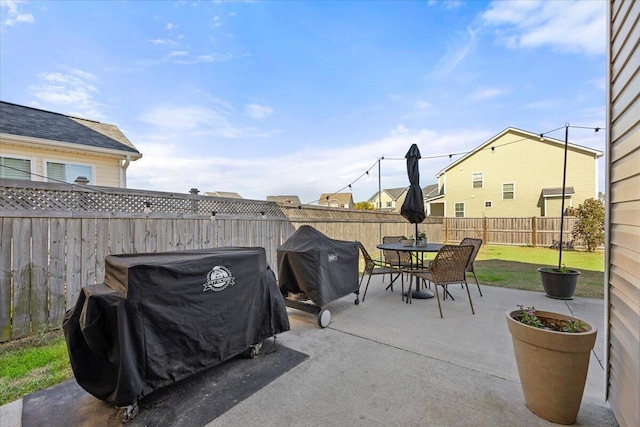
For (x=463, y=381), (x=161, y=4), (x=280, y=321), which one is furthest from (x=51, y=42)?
(x=463, y=381)

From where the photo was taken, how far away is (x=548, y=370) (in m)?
1.69

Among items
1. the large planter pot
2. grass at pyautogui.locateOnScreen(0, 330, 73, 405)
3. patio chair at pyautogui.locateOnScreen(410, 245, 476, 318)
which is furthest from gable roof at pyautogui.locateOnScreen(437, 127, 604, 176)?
grass at pyautogui.locateOnScreen(0, 330, 73, 405)

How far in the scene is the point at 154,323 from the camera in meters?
1.87

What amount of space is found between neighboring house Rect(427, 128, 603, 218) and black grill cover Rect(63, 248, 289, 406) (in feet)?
47.7

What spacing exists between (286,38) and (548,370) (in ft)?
26.2

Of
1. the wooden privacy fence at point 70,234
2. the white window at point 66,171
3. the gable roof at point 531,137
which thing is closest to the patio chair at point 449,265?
the wooden privacy fence at point 70,234

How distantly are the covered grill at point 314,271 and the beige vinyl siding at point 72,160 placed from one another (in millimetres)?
5298

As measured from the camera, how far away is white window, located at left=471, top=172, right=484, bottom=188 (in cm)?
1617

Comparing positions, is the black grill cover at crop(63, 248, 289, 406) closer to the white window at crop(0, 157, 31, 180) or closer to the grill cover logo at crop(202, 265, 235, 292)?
the grill cover logo at crop(202, 265, 235, 292)

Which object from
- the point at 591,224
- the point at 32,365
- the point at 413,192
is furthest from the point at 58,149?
the point at 591,224

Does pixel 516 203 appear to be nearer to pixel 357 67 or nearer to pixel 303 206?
pixel 357 67

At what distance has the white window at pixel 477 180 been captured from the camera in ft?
53.1

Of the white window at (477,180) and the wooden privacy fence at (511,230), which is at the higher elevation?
the white window at (477,180)

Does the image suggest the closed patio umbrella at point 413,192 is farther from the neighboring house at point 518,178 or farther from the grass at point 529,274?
the neighboring house at point 518,178
